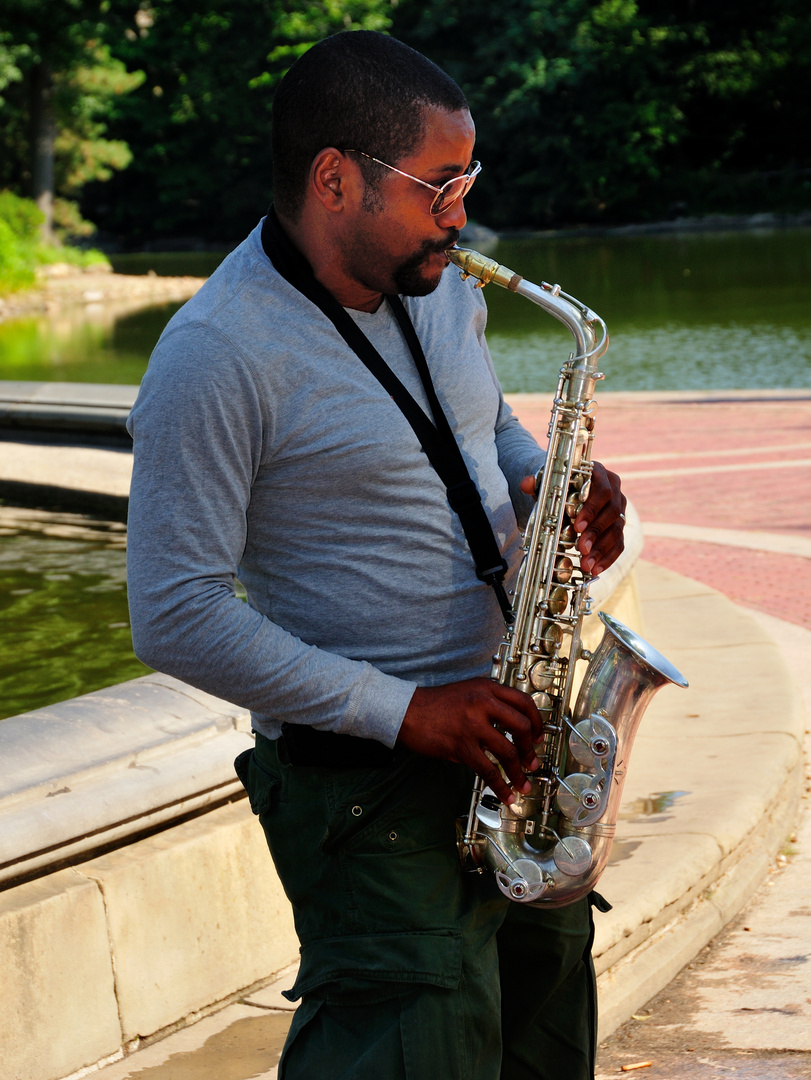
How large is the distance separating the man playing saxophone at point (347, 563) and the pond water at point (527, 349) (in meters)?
2.68

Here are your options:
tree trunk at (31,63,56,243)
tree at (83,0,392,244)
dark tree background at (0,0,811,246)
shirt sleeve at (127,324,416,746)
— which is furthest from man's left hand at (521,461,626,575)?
tree at (83,0,392,244)

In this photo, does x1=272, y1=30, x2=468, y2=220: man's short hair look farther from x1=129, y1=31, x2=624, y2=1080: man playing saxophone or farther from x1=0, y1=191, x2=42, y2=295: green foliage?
x1=0, y1=191, x2=42, y2=295: green foliage

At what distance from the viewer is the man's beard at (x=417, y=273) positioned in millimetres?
2016

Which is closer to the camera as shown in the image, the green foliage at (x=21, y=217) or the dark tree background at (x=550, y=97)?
the green foliage at (x=21, y=217)

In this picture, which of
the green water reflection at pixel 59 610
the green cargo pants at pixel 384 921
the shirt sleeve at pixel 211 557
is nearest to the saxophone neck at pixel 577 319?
the shirt sleeve at pixel 211 557

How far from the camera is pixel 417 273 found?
2.02m

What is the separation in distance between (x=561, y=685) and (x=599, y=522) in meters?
0.30

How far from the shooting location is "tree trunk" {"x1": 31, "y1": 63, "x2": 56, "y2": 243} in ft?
137

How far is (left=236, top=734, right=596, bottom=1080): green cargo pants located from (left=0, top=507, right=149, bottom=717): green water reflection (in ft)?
8.62

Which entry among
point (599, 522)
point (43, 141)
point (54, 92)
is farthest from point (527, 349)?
point (43, 141)

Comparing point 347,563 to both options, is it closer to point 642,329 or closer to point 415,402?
point 415,402

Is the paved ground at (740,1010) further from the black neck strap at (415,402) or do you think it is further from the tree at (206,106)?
the tree at (206,106)

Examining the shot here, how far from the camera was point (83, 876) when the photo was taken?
2719 millimetres

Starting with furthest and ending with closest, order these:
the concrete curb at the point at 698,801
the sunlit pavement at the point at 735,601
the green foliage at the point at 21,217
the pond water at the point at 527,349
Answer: the green foliage at the point at 21,217, the pond water at the point at 527,349, the concrete curb at the point at 698,801, the sunlit pavement at the point at 735,601
